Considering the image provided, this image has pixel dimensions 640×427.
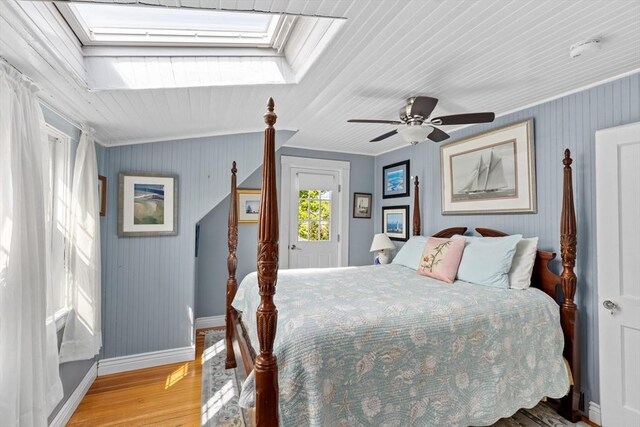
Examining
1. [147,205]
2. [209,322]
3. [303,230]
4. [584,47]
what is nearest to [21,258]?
[147,205]

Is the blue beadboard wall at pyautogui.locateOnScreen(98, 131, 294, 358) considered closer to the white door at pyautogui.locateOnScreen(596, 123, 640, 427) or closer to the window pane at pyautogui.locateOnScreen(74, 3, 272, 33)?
the window pane at pyautogui.locateOnScreen(74, 3, 272, 33)

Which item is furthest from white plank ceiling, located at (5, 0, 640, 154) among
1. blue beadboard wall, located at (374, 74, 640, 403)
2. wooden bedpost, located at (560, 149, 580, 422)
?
wooden bedpost, located at (560, 149, 580, 422)

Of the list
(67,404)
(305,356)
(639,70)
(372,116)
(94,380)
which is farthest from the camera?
(372,116)

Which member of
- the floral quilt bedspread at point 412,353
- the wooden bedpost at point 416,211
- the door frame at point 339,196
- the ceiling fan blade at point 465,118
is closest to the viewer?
the floral quilt bedspread at point 412,353

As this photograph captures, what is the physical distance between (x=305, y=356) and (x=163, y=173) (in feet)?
8.07

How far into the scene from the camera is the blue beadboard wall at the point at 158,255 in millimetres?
2916

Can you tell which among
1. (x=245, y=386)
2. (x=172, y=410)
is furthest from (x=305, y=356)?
(x=172, y=410)

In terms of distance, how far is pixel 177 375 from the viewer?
2859 mm

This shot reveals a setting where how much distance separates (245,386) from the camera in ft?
4.94

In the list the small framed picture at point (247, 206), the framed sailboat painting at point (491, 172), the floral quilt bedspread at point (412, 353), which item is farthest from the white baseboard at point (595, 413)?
the small framed picture at point (247, 206)

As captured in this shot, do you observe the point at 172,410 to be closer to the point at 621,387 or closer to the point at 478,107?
the point at 621,387

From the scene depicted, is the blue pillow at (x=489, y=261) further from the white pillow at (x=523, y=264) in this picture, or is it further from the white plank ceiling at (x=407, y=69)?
the white plank ceiling at (x=407, y=69)

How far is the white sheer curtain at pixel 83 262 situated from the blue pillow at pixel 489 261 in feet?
9.76

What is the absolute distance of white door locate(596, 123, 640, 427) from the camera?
2025 mm
